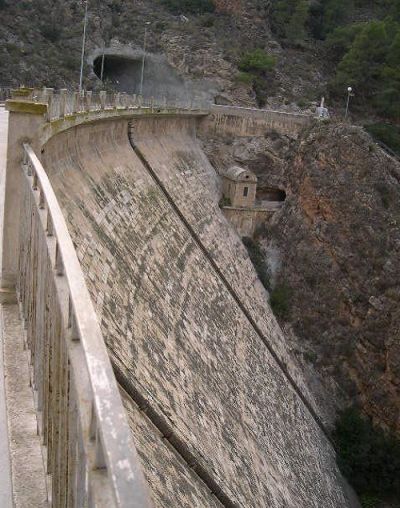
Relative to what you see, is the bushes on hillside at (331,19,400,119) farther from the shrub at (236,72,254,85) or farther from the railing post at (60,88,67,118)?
the railing post at (60,88,67,118)

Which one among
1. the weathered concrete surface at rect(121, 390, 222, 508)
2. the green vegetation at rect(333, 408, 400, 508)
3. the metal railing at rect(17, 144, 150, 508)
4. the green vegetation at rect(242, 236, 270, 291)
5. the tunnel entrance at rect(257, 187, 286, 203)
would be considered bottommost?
the green vegetation at rect(333, 408, 400, 508)

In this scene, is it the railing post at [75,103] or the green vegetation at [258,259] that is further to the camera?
the green vegetation at [258,259]

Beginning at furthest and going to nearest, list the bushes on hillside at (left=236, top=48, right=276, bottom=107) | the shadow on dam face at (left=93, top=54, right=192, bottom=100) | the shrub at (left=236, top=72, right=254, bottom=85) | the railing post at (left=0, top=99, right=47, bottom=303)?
the shadow on dam face at (left=93, top=54, right=192, bottom=100)
the bushes on hillside at (left=236, top=48, right=276, bottom=107)
the shrub at (left=236, top=72, right=254, bottom=85)
the railing post at (left=0, top=99, right=47, bottom=303)

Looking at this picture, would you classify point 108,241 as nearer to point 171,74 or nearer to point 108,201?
point 108,201

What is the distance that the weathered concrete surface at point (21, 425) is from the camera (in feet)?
15.9

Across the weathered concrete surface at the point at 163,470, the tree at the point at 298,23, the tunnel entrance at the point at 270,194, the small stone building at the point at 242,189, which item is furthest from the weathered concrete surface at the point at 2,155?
the tree at the point at 298,23

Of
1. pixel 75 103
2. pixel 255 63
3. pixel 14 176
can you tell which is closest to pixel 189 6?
pixel 255 63

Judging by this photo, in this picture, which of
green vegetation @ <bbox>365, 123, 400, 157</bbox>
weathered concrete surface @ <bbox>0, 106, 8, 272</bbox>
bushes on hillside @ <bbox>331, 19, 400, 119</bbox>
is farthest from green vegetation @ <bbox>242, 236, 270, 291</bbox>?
bushes on hillside @ <bbox>331, 19, 400, 119</bbox>

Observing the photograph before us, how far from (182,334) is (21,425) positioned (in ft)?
33.8

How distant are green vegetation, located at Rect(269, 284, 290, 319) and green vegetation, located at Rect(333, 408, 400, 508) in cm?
564

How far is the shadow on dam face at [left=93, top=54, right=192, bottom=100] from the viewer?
46.0m

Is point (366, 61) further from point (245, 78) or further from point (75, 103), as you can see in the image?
point (75, 103)

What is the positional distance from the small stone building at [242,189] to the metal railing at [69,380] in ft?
81.9

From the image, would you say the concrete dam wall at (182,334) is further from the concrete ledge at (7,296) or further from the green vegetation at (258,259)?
the concrete ledge at (7,296)
